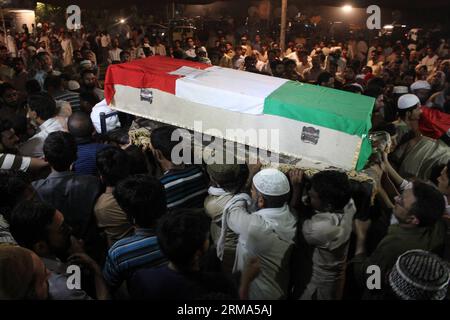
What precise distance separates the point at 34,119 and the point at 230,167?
8.28ft

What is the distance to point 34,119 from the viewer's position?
13.7 feet

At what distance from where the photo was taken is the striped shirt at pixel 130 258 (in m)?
2.08

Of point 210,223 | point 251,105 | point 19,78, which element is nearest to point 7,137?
point 210,223

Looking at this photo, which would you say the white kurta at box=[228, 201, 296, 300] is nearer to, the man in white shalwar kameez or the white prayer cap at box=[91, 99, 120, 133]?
the man in white shalwar kameez

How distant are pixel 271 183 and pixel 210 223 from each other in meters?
0.72

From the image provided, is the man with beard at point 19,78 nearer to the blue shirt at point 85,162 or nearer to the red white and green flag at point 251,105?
the red white and green flag at point 251,105

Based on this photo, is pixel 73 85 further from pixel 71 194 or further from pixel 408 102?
pixel 408 102

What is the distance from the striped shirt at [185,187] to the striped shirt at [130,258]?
0.73m

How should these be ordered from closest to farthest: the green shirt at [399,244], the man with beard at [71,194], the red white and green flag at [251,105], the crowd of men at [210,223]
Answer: the crowd of men at [210,223] → the green shirt at [399,244] → the man with beard at [71,194] → the red white and green flag at [251,105]

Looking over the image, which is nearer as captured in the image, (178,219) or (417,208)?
Answer: (178,219)

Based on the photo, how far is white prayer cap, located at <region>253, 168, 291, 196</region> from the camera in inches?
92.0

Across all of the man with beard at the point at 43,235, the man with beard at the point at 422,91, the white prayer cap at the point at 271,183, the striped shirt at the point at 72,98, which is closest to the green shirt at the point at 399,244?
the white prayer cap at the point at 271,183

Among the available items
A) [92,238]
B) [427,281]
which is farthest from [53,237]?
[427,281]
